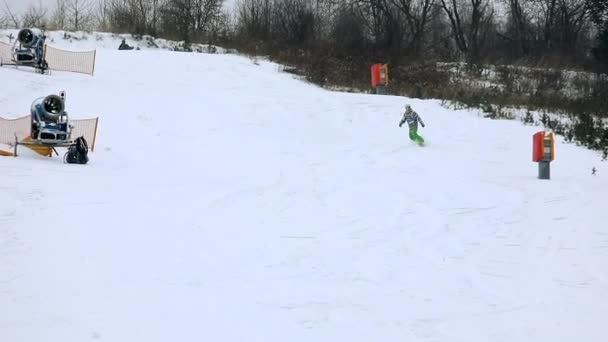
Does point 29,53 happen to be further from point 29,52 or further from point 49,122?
point 49,122

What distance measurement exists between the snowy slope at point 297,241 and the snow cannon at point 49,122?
782 millimetres

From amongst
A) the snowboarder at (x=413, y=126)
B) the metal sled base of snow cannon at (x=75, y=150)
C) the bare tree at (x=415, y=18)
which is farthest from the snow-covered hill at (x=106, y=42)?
the snowboarder at (x=413, y=126)

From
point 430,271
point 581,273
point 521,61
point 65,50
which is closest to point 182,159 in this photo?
point 430,271

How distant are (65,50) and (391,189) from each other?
851 inches

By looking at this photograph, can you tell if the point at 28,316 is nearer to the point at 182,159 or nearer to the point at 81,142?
the point at 81,142

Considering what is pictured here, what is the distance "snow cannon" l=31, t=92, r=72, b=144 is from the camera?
14500 mm

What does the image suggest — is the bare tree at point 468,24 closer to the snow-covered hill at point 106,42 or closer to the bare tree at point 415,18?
the bare tree at point 415,18

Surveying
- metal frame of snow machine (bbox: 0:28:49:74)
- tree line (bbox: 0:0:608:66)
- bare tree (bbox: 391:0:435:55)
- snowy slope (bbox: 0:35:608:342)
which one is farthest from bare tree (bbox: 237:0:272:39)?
snowy slope (bbox: 0:35:608:342)

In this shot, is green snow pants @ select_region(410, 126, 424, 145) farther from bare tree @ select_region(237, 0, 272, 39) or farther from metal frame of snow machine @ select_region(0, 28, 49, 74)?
bare tree @ select_region(237, 0, 272, 39)

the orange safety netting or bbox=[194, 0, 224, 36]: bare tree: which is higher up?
bbox=[194, 0, 224, 36]: bare tree

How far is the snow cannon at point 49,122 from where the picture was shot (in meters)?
14.5

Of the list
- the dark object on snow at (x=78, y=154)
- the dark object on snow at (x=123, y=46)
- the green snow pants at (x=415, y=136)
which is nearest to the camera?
the dark object on snow at (x=78, y=154)

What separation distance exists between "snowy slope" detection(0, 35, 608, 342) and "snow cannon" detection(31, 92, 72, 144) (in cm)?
78

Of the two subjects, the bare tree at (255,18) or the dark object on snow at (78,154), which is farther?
the bare tree at (255,18)
